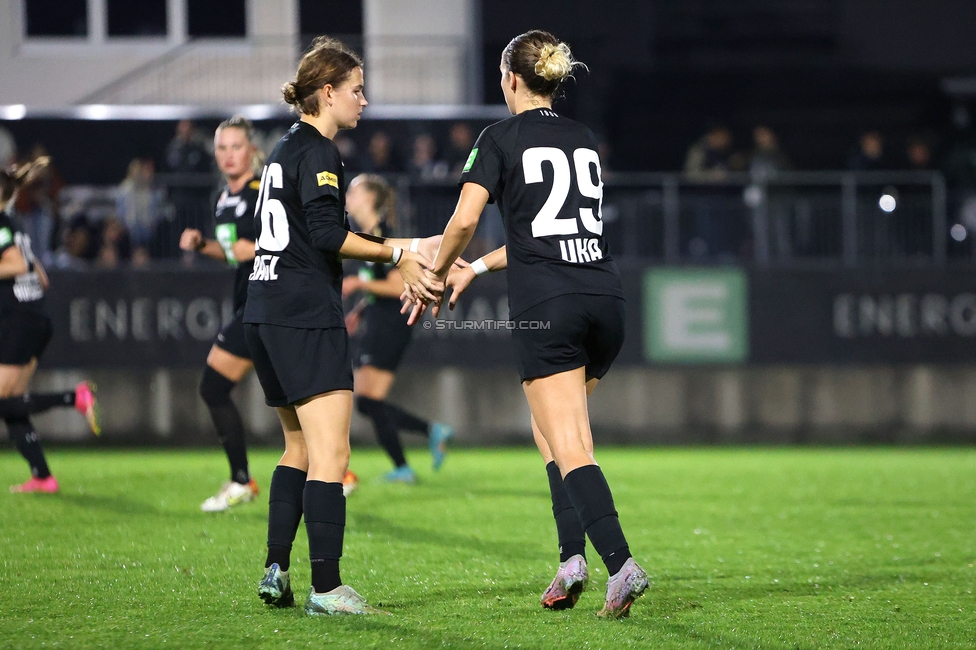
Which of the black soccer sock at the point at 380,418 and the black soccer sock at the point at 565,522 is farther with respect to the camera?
the black soccer sock at the point at 380,418

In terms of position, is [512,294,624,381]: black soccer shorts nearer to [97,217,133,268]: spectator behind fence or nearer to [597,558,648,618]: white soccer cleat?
[597,558,648,618]: white soccer cleat

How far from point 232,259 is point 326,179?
335 cm

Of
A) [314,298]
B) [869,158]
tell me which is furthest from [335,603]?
[869,158]

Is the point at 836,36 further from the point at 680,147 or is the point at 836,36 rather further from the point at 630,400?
the point at 630,400

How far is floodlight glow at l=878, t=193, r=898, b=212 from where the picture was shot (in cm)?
1495

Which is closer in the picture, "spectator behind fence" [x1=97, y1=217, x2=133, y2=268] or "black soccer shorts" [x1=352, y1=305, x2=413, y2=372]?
"black soccer shorts" [x1=352, y1=305, x2=413, y2=372]

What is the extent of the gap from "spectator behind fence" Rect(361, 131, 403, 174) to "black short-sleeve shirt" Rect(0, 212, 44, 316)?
23.9 feet

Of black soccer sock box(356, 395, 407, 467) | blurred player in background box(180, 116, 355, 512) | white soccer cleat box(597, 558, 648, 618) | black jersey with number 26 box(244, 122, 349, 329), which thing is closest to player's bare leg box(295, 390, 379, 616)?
black jersey with number 26 box(244, 122, 349, 329)

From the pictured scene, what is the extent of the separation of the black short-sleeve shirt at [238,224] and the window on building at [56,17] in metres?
14.0

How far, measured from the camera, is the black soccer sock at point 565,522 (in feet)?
16.4

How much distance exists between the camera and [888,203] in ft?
49.1

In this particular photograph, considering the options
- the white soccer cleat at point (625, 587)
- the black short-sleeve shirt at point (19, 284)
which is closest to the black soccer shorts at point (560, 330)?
the white soccer cleat at point (625, 587)

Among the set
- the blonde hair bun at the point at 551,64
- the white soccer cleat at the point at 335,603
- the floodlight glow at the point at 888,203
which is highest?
the blonde hair bun at the point at 551,64

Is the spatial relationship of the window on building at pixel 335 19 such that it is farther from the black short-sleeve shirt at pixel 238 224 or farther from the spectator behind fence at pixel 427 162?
the black short-sleeve shirt at pixel 238 224
